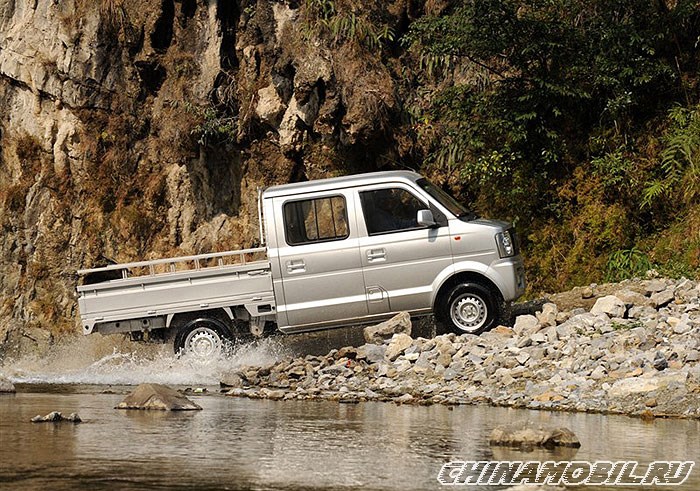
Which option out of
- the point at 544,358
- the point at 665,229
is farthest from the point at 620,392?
the point at 665,229

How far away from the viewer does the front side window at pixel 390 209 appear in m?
15.3

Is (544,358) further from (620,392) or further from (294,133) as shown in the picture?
(294,133)

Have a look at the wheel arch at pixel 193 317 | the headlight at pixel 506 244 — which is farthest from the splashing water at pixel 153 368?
the headlight at pixel 506 244

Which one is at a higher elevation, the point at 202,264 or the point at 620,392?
the point at 202,264

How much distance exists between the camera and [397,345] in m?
14.2

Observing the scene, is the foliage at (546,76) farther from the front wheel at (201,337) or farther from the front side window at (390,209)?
the front wheel at (201,337)

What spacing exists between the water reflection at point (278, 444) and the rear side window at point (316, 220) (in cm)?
320

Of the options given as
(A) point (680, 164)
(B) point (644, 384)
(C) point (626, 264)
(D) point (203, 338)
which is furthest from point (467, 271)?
(A) point (680, 164)

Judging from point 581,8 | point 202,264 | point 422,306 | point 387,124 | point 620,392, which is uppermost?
point 581,8

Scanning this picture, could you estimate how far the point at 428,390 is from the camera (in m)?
12.9

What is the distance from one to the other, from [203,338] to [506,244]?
402cm

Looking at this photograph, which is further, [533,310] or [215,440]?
[533,310]

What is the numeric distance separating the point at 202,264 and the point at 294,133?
2.96m

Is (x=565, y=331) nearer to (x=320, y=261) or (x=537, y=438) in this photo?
(x=320, y=261)
